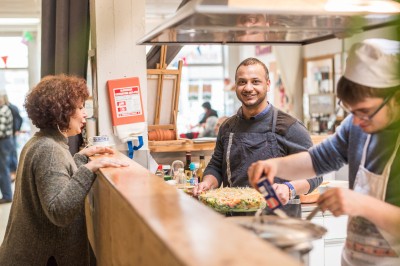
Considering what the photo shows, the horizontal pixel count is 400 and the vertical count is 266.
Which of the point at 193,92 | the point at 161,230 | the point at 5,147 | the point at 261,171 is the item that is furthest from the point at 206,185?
the point at 193,92

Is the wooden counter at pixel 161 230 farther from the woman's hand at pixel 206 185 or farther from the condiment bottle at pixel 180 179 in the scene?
the condiment bottle at pixel 180 179

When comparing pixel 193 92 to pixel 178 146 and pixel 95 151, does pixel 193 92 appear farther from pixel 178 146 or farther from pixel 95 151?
pixel 95 151

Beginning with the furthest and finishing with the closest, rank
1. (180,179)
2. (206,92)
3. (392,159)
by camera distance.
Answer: (206,92) < (180,179) < (392,159)

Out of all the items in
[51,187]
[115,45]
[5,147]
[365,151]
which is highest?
[115,45]

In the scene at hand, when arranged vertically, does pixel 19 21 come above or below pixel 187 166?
above

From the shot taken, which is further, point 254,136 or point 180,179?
point 180,179

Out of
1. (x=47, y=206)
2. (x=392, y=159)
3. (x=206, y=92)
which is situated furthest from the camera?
(x=206, y=92)

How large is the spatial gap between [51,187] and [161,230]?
1.35 m

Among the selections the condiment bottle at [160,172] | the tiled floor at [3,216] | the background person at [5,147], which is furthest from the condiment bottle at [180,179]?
the background person at [5,147]

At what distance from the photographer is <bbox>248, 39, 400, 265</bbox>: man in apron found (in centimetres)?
172

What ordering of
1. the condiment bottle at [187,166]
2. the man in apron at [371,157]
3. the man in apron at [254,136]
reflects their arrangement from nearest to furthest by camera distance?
the man in apron at [371,157]
the man in apron at [254,136]
the condiment bottle at [187,166]


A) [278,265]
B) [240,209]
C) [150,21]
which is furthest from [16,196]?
[150,21]

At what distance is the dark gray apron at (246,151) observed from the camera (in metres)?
3.22

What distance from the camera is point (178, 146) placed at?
175 inches
